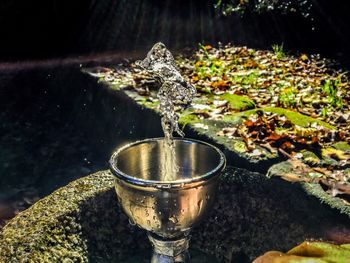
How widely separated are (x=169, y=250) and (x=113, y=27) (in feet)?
31.3

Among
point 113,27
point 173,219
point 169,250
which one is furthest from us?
point 113,27

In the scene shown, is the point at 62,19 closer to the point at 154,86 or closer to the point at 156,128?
the point at 154,86

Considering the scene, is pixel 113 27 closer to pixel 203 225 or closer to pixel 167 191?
pixel 203 225

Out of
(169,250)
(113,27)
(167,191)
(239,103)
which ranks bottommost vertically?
(113,27)

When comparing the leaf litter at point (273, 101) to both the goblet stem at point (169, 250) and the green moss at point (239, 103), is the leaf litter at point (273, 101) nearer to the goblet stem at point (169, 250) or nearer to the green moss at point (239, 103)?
the green moss at point (239, 103)

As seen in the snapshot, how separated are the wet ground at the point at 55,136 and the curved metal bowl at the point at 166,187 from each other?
1648mm

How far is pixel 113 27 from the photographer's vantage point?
11.0 meters

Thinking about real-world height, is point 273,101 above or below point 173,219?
below

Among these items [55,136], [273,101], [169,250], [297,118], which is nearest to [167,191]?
[169,250]

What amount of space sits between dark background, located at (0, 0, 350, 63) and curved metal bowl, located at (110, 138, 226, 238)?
18.9ft

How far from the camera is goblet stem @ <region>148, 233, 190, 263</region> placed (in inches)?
88.9

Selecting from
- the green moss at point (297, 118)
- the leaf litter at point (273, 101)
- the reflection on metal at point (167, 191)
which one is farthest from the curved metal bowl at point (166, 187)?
the green moss at point (297, 118)

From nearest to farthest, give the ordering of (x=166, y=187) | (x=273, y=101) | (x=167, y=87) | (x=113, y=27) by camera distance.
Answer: (x=166, y=187) < (x=167, y=87) < (x=273, y=101) < (x=113, y=27)

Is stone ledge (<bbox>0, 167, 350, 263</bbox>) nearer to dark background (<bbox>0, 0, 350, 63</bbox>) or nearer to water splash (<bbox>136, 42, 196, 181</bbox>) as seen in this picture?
water splash (<bbox>136, 42, 196, 181</bbox>)
